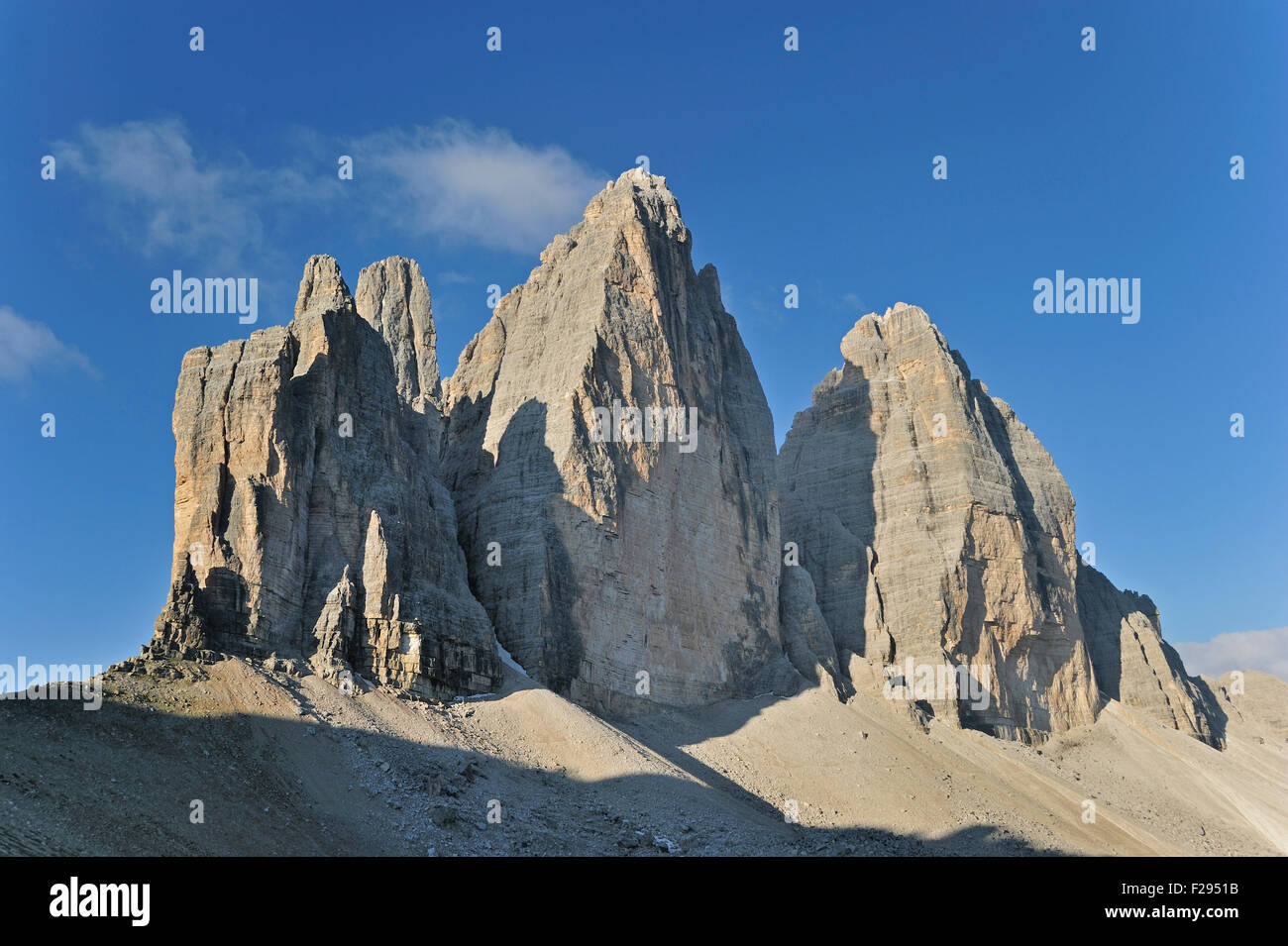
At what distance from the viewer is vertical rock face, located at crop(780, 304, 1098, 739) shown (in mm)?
77375

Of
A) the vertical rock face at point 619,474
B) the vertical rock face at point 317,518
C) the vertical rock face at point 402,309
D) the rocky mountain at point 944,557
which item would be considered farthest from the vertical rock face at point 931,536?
the vertical rock face at point 317,518

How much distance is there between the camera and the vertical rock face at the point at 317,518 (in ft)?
146

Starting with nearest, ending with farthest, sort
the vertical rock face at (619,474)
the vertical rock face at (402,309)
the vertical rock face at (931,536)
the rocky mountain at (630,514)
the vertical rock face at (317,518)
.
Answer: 1. the vertical rock face at (317,518)
2. the rocky mountain at (630,514)
3. the vertical rock face at (619,474)
4. the vertical rock face at (931,536)
5. the vertical rock face at (402,309)

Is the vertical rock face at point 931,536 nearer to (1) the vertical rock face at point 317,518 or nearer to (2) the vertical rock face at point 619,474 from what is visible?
(2) the vertical rock face at point 619,474

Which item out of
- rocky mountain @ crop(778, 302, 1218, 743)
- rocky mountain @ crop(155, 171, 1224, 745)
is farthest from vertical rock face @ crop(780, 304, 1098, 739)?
rocky mountain @ crop(155, 171, 1224, 745)

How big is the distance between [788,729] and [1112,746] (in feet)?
103

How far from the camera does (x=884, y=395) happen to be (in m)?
87.7

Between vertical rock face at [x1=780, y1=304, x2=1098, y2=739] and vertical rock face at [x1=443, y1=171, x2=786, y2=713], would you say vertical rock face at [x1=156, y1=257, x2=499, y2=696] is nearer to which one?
vertical rock face at [x1=443, y1=171, x2=786, y2=713]

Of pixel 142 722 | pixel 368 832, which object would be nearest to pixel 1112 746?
pixel 368 832

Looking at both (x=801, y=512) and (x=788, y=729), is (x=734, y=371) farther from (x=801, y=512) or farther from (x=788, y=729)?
(x=788, y=729)

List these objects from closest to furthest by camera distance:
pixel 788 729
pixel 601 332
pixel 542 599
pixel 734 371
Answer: pixel 542 599
pixel 788 729
pixel 601 332
pixel 734 371

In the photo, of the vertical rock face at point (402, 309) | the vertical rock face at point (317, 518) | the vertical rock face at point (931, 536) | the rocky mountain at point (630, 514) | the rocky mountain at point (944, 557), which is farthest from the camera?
the vertical rock face at point (402, 309)

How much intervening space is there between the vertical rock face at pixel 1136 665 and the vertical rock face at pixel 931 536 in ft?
21.3
